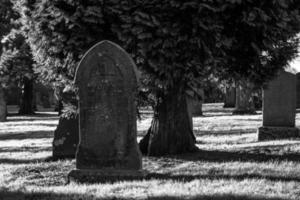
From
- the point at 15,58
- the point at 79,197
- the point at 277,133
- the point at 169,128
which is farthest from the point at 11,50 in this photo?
the point at 79,197

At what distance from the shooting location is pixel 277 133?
50.8 feet

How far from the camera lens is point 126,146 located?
344 inches

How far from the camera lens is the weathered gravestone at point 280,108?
15.5m

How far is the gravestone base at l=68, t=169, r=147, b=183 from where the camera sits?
28.3 ft

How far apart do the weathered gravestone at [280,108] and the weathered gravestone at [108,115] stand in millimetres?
7736

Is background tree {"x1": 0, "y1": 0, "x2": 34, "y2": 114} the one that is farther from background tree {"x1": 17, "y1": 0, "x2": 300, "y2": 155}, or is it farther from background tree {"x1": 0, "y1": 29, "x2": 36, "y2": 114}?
background tree {"x1": 17, "y1": 0, "x2": 300, "y2": 155}

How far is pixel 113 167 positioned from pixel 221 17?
3879 mm

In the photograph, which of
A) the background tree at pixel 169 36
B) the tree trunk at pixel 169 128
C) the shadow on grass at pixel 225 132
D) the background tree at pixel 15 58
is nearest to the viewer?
the background tree at pixel 169 36

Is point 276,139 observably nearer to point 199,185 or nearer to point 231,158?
point 231,158

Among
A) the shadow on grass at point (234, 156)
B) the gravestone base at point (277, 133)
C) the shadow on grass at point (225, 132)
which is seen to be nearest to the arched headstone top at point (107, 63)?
the shadow on grass at point (234, 156)

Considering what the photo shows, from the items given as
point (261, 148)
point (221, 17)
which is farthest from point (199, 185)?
point (261, 148)

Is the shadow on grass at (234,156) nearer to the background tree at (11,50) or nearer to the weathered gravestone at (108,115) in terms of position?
the weathered gravestone at (108,115)

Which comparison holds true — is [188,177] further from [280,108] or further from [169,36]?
[280,108]

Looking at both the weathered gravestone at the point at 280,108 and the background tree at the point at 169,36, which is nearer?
the background tree at the point at 169,36
